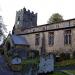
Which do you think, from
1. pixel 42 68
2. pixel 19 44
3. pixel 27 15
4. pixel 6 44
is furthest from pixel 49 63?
pixel 27 15

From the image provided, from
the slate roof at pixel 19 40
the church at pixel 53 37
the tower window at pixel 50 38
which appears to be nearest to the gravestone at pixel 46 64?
the church at pixel 53 37

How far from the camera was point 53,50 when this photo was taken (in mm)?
39688

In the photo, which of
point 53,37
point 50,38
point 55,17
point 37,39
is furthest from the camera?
point 55,17

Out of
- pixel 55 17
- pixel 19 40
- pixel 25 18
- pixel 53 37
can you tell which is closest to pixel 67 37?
pixel 53 37

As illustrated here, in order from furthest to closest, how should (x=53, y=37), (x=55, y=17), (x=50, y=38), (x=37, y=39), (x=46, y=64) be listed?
(x=55, y=17) < (x=37, y=39) < (x=50, y=38) < (x=53, y=37) < (x=46, y=64)

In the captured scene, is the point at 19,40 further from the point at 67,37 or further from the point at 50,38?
the point at 67,37

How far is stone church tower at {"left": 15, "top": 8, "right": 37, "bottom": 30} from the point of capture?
65.7 metres

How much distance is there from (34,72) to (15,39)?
3042cm

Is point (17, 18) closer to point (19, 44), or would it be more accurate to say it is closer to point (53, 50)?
point (19, 44)

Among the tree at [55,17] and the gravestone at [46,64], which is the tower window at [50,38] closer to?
the tree at [55,17]

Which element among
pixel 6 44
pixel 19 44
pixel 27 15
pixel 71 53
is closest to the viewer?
pixel 71 53

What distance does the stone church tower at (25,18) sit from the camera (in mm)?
65731

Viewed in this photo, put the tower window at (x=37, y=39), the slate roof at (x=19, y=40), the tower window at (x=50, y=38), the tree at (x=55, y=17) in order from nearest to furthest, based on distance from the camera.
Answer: the tower window at (x=50, y=38) < the tower window at (x=37, y=39) < the slate roof at (x=19, y=40) < the tree at (x=55, y=17)

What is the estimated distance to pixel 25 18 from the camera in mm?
66562
